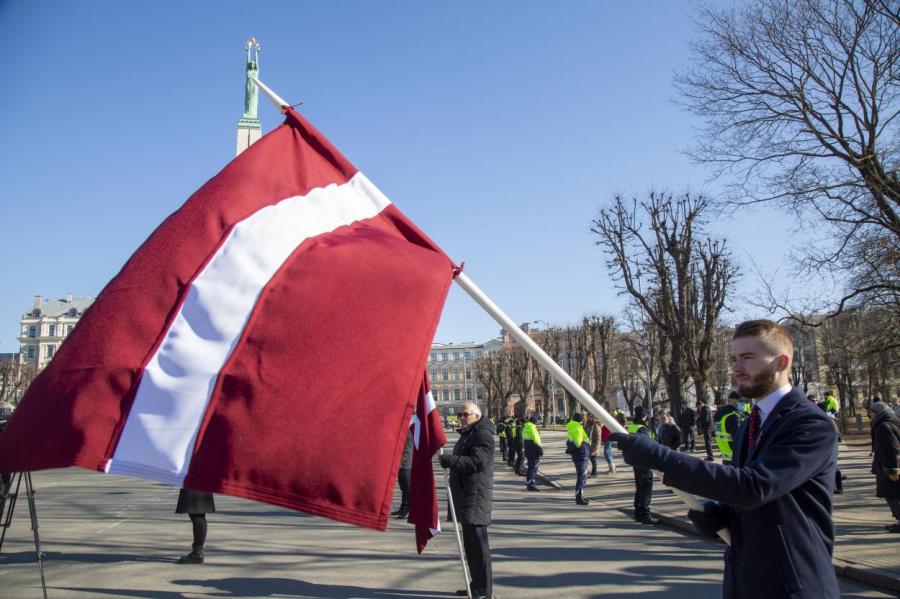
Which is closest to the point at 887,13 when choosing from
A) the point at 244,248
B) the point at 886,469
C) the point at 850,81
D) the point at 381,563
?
the point at 850,81

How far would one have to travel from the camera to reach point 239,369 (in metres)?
3.08

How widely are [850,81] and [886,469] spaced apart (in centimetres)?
784

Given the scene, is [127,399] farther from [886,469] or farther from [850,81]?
[850,81]

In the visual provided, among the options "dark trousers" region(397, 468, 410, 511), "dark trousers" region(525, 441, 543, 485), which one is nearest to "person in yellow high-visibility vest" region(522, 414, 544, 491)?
"dark trousers" region(525, 441, 543, 485)

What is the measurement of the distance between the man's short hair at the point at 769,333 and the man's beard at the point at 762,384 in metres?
0.10

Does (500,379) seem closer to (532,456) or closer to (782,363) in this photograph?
(532,456)

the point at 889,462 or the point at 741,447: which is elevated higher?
the point at 741,447

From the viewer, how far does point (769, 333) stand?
8.91 feet

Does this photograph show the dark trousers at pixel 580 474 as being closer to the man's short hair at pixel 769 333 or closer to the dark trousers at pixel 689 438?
the dark trousers at pixel 689 438

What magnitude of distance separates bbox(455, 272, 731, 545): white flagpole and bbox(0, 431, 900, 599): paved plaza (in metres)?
4.21

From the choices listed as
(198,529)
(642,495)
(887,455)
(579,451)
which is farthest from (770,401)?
(579,451)

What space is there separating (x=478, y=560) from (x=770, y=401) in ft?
13.7

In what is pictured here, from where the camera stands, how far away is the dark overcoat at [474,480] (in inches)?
254

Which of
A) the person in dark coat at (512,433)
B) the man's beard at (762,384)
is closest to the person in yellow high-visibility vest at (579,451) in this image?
the person in dark coat at (512,433)
